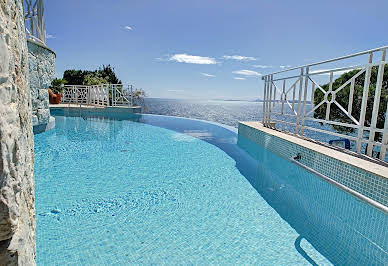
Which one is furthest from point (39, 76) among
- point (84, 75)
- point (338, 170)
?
point (84, 75)

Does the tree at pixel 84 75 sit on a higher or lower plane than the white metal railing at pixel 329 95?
higher

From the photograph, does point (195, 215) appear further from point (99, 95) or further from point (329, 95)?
point (99, 95)

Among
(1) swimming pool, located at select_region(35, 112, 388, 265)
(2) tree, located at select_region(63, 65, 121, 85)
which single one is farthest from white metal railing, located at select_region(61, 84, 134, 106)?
(2) tree, located at select_region(63, 65, 121, 85)

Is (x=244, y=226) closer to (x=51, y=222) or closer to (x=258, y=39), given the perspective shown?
(x=51, y=222)

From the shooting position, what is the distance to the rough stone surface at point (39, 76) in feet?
19.5

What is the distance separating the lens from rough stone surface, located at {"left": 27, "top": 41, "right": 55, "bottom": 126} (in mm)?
5930

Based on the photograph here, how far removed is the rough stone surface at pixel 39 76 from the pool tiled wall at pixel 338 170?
664 cm

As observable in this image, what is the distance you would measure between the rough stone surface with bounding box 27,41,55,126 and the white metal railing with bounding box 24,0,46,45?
0.37 metres

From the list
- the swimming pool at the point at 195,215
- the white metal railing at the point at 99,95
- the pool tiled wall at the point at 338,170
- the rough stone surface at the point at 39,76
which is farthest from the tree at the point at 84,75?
the pool tiled wall at the point at 338,170

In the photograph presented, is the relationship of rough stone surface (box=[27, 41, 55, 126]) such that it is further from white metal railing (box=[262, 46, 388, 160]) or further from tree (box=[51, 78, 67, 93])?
tree (box=[51, 78, 67, 93])

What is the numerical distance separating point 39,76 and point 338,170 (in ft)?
25.5

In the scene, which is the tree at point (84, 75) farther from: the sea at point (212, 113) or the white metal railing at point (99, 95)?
the white metal railing at point (99, 95)

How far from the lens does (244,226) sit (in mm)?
2449

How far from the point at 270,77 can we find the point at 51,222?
6103 mm
